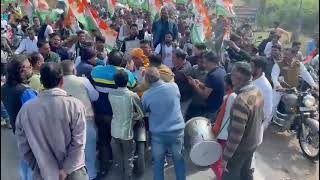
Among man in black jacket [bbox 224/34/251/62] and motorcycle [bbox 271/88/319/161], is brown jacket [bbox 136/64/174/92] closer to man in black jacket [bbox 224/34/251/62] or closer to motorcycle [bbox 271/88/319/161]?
motorcycle [bbox 271/88/319/161]

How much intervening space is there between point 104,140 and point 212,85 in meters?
1.53

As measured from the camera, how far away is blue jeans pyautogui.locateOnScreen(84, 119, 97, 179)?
4.84 metres

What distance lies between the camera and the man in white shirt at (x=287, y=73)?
21.2 feet

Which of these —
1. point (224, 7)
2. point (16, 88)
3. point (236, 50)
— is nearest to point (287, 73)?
point (236, 50)

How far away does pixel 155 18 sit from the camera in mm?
9328

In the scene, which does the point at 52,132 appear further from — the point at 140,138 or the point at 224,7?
the point at 224,7

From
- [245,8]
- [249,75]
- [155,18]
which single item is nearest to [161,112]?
[249,75]

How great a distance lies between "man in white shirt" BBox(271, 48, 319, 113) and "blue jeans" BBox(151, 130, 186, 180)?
2.41m

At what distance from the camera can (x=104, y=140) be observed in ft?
17.5

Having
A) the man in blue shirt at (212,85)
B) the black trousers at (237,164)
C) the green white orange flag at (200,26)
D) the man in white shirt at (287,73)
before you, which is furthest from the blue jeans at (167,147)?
the green white orange flag at (200,26)

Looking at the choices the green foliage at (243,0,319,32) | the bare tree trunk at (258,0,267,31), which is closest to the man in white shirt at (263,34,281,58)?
the green foliage at (243,0,319,32)

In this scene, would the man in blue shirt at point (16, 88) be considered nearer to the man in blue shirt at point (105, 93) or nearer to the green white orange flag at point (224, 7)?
the man in blue shirt at point (105, 93)

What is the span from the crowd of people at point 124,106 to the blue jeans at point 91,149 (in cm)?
1

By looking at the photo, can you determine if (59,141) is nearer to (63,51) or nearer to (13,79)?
(13,79)
